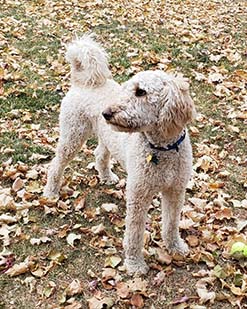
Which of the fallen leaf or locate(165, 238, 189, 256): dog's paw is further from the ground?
locate(165, 238, 189, 256): dog's paw

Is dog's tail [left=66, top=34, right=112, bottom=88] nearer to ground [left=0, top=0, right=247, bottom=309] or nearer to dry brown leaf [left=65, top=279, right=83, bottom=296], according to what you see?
ground [left=0, top=0, right=247, bottom=309]

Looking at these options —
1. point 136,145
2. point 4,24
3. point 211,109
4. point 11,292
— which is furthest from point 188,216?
point 4,24

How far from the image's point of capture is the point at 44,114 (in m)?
5.75

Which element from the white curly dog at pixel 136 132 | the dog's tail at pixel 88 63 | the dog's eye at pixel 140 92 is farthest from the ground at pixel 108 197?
the dog's eye at pixel 140 92

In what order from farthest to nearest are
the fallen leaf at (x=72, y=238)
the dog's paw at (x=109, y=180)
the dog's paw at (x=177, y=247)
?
1. the dog's paw at (x=109, y=180)
2. the fallen leaf at (x=72, y=238)
3. the dog's paw at (x=177, y=247)

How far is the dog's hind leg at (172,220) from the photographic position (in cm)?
345

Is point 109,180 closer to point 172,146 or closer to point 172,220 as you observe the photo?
point 172,220

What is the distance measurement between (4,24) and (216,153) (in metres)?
5.05

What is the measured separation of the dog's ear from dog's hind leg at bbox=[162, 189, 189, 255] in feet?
2.02

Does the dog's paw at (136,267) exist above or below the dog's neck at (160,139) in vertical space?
below

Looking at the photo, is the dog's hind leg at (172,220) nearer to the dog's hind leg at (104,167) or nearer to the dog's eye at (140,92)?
the dog's eye at (140,92)

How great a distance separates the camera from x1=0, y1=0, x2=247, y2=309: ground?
11.3 feet

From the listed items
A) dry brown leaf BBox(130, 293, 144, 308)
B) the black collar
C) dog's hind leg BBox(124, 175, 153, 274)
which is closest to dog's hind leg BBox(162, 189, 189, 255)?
dog's hind leg BBox(124, 175, 153, 274)

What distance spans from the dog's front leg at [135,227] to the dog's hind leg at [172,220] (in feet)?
0.62
